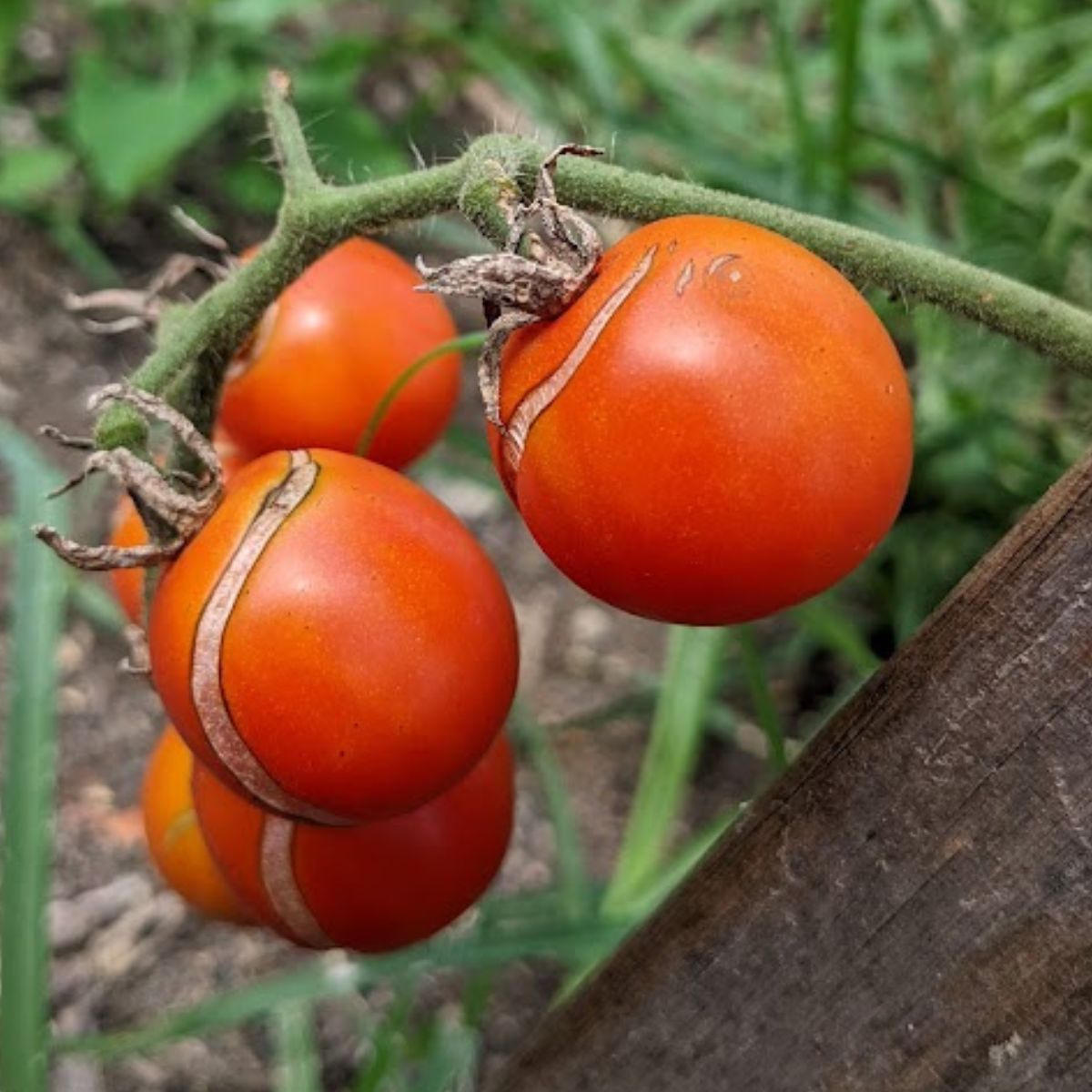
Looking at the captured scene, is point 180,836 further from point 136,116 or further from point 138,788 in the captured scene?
point 136,116

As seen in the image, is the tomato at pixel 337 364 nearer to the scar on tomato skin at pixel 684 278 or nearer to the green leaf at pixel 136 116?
the scar on tomato skin at pixel 684 278

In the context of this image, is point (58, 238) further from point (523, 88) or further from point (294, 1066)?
point (294, 1066)

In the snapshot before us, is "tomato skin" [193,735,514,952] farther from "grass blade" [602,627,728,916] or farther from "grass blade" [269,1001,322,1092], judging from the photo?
"grass blade" [602,627,728,916]

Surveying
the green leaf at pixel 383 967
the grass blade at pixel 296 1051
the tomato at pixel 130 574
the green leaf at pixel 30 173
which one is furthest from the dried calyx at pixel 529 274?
the green leaf at pixel 30 173

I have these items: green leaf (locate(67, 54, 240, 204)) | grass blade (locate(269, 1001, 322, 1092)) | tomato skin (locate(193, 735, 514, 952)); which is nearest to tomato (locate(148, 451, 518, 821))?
tomato skin (locate(193, 735, 514, 952))

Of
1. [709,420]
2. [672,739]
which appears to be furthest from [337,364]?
[672,739]
